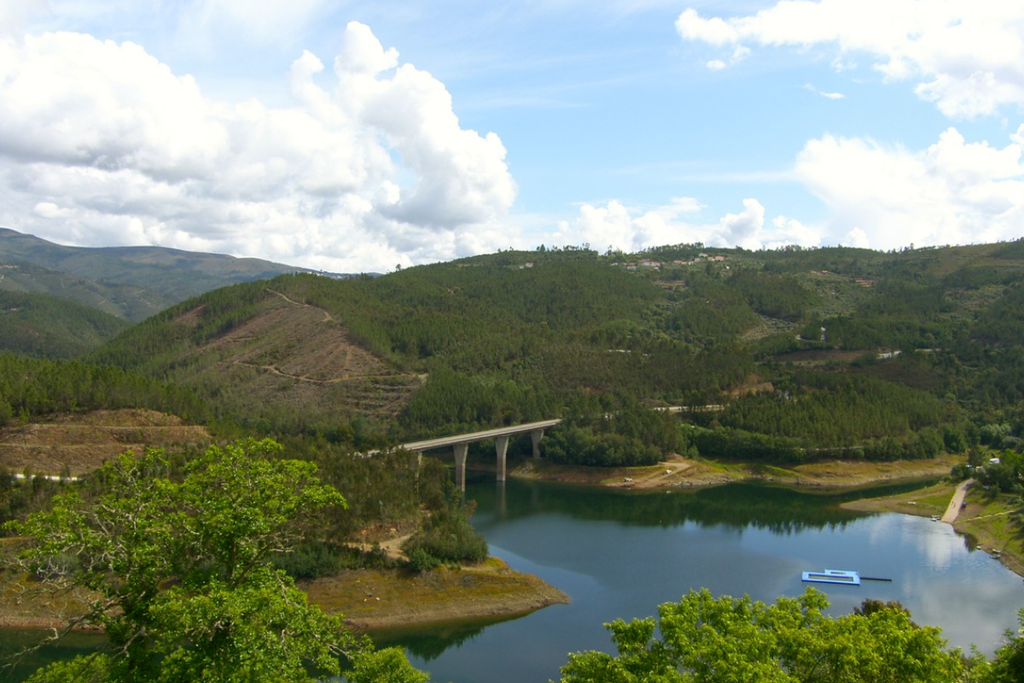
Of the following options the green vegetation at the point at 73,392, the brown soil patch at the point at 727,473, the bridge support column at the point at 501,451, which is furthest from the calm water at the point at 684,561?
the green vegetation at the point at 73,392

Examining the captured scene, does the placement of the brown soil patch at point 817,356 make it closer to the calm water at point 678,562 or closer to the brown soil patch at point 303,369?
the calm water at point 678,562

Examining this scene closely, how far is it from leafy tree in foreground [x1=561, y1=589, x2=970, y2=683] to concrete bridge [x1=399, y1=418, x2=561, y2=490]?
221 ft

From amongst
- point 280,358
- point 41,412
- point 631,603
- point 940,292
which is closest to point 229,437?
point 41,412

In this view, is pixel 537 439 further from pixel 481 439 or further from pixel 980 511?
pixel 980 511

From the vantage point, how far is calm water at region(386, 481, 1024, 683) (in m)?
47.4

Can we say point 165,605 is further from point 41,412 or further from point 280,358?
point 280,358

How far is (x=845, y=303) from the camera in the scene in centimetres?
19138

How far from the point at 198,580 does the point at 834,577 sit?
52.6 m

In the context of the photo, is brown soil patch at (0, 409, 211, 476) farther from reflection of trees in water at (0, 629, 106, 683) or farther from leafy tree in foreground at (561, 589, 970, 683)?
leafy tree in foreground at (561, 589, 970, 683)

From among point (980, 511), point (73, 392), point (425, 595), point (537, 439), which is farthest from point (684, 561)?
point (73, 392)

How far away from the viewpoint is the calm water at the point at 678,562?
47.0 m

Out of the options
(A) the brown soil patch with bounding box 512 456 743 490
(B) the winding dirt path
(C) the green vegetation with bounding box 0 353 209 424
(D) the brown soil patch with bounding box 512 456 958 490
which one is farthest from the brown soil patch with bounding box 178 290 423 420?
(B) the winding dirt path

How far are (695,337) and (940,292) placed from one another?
56.6 m

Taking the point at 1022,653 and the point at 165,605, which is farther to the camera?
the point at 1022,653
